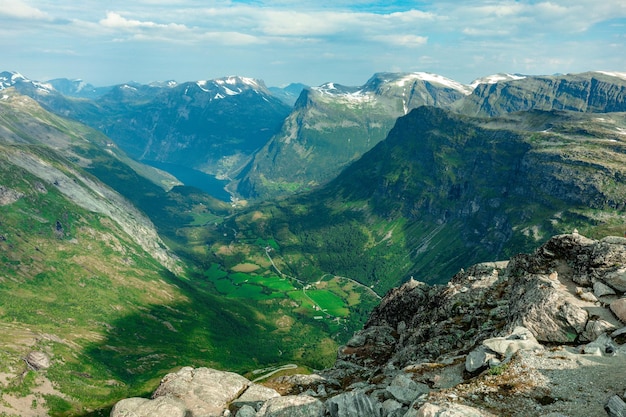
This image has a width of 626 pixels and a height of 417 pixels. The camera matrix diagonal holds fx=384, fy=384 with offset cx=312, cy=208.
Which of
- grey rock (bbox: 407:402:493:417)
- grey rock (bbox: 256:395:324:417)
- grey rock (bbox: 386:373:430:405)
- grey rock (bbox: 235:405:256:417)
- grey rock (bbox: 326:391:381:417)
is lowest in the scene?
grey rock (bbox: 235:405:256:417)

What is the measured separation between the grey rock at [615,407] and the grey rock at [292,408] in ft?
91.3

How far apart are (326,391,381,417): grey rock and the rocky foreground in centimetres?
11

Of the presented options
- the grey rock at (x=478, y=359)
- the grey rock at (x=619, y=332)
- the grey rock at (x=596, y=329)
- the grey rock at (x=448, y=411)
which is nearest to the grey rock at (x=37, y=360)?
the grey rock at (x=478, y=359)

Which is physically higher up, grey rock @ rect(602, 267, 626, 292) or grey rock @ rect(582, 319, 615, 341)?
grey rock @ rect(602, 267, 626, 292)

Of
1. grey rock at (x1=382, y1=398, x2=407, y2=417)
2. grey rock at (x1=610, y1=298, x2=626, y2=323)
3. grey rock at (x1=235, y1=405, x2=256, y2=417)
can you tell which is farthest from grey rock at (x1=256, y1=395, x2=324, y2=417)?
grey rock at (x1=610, y1=298, x2=626, y2=323)

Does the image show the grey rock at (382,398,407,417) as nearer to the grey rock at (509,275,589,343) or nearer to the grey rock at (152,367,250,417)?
the grey rock at (509,275,589,343)

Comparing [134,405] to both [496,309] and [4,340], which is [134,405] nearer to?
[496,309]

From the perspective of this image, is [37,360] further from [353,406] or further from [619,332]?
[619,332]

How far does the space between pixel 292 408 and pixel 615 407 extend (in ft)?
104

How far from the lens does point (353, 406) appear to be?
4228 cm

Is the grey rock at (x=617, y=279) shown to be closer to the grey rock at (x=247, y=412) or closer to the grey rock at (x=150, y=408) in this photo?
the grey rock at (x=247, y=412)

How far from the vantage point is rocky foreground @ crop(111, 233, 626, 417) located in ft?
115

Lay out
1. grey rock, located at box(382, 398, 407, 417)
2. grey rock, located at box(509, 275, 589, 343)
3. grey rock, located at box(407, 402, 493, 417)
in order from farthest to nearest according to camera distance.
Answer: grey rock, located at box(509, 275, 589, 343) < grey rock, located at box(382, 398, 407, 417) < grey rock, located at box(407, 402, 493, 417)

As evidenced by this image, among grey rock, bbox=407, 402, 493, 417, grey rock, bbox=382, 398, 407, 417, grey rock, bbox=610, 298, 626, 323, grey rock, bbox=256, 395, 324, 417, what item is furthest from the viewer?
grey rock, bbox=610, 298, 626, 323
